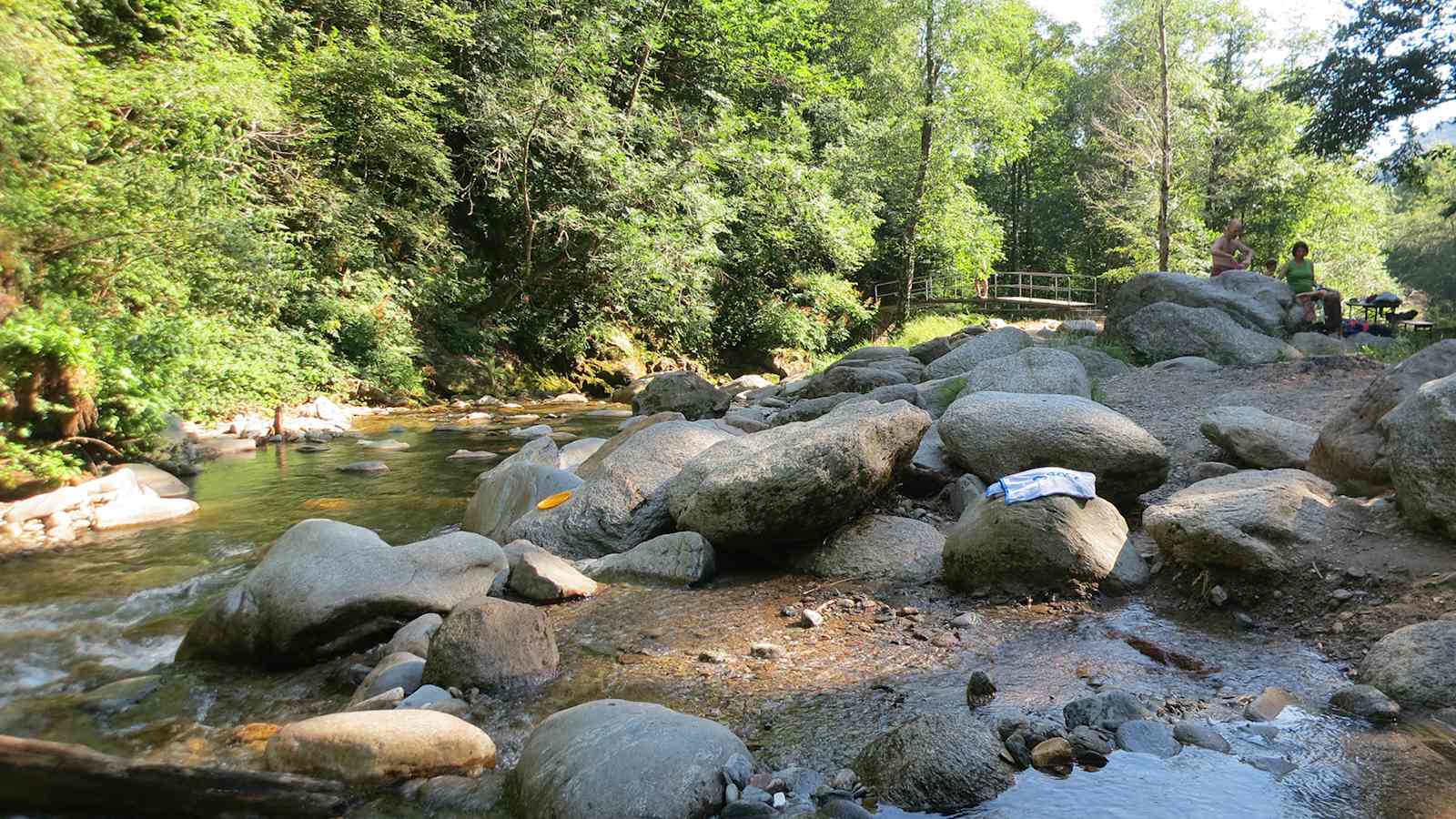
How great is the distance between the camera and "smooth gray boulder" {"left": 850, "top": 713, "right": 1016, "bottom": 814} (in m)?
2.74

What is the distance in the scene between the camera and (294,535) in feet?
16.4

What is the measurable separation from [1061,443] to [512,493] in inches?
160

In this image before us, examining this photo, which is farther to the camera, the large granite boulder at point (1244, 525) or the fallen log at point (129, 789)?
the large granite boulder at point (1244, 525)

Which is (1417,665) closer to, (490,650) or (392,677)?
(490,650)

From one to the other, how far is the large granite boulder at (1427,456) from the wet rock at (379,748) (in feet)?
14.4

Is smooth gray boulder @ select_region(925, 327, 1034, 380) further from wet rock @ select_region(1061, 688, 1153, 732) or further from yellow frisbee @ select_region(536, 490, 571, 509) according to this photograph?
wet rock @ select_region(1061, 688, 1153, 732)

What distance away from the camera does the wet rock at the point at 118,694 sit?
3.84 meters

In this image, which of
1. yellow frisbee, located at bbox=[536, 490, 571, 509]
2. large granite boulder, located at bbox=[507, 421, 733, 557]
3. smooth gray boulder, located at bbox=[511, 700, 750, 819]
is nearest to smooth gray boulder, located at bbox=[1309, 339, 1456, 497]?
A: large granite boulder, located at bbox=[507, 421, 733, 557]

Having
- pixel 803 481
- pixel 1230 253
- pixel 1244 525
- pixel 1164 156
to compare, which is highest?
pixel 1164 156

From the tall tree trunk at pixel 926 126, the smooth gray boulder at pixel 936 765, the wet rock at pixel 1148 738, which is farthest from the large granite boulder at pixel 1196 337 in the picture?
the tall tree trunk at pixel 926 126

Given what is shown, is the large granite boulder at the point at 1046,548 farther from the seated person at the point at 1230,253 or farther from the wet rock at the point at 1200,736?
the seated person at the point at 1230,253

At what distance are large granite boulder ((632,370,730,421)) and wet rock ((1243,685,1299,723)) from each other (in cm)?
940

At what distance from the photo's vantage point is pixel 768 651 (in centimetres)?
408

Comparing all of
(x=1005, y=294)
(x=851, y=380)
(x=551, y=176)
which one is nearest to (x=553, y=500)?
(x=851, y=380)
